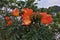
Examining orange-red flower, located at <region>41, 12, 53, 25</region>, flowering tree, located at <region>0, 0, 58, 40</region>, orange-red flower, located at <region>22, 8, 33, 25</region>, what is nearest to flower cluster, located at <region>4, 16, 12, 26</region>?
flowering tree, located at <region>0, 0, 58, 40</region>

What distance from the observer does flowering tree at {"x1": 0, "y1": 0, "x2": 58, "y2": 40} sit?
62.3 inches

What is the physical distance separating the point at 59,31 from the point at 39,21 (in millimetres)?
331

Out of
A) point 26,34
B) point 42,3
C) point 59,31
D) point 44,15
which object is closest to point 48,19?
point 44,15

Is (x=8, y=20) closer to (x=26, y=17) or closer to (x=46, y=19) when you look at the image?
(x=26, y=17)

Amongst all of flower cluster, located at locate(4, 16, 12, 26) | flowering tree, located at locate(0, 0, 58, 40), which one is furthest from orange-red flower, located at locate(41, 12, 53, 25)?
flower cluster, located at locate(4, 16, 12, 26)

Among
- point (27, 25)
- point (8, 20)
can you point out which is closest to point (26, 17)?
point (27, 25)

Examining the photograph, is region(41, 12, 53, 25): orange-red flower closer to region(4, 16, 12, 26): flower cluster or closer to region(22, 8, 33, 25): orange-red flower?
region(22, 8, 33, 25): orange-red flower

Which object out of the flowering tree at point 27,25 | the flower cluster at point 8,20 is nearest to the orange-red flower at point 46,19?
the flowering tree at point 27,25

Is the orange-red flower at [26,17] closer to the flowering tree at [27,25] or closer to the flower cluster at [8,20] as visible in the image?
the flowering tree at [27,25]

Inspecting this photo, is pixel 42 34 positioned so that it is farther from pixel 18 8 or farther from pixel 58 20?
pixel 18 8

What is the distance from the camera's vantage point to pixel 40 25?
1.65 metres

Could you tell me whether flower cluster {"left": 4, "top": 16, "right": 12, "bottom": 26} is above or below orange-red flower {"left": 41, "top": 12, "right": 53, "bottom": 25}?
below

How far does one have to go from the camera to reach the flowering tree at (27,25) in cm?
158

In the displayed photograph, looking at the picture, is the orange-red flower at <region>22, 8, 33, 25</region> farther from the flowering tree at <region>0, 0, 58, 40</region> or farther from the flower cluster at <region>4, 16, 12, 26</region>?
the flower cluster at <region>4, 16, 12, 26</region>
